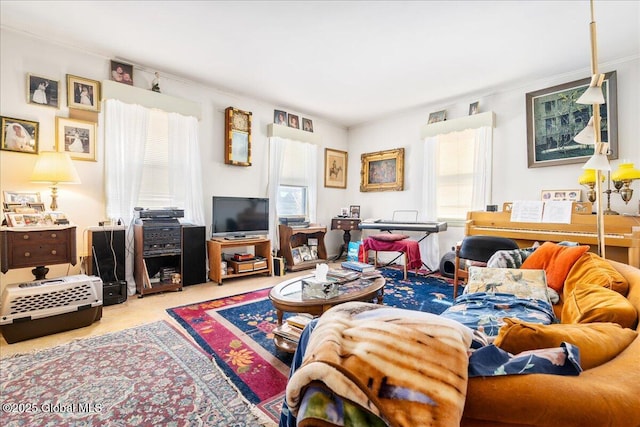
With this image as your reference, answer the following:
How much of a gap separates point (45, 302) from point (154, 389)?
1396 mm

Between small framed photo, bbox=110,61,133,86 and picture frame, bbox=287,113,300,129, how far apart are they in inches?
89.1

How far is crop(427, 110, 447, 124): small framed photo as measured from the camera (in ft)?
14.7

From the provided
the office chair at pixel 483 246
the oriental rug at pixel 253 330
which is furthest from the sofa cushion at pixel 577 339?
the office chair at pixel 483 246

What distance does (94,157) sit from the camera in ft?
10.3

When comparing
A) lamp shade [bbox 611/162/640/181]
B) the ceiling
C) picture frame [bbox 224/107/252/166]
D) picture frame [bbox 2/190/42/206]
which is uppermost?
the ceiling

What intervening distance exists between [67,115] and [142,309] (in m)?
2.18

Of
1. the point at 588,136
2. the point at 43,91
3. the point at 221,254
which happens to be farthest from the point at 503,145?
the point at 43,91

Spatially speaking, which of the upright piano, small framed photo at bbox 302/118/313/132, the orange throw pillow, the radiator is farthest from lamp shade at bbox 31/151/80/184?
the upright piano

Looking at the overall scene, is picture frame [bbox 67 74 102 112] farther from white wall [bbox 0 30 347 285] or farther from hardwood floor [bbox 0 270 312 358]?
hardwood floor [bbox 0 270 312 358]

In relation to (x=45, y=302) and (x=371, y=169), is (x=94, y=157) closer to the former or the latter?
(x=45, y=302)

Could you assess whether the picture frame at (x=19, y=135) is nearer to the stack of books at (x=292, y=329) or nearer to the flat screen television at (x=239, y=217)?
the flat screen television at (x=239, y=217)

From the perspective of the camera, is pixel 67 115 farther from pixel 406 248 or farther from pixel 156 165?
pixel 406 248

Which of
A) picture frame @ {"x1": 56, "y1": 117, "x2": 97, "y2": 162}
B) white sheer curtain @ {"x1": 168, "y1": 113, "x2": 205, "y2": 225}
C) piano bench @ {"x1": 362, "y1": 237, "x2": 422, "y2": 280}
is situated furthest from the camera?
piano bench @ {"x1": 362, "y1": 237, "x2": 422, "y2": 280}

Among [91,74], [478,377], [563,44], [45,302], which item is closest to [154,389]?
[45,302]
